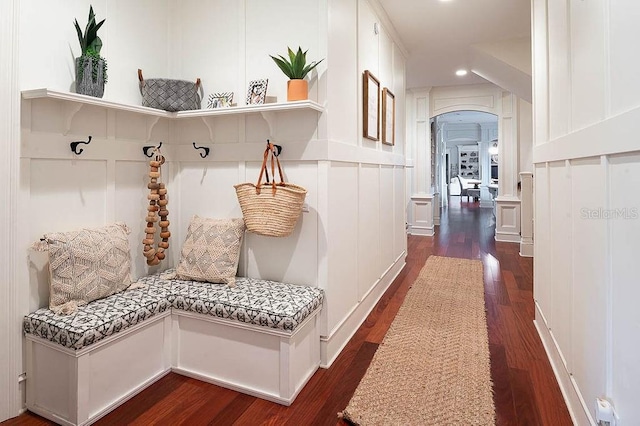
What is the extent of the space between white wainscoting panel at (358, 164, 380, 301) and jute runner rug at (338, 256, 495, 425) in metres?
0.38

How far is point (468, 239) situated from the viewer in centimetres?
660

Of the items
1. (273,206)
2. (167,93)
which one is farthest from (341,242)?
(167,93)

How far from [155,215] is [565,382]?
2.53 m

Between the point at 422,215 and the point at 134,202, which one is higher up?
the point at 134,202

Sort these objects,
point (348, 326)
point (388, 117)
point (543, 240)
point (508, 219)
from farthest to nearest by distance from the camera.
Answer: point (508, 219) → point (388, 117) → point (348, 326) → point (543, 240)

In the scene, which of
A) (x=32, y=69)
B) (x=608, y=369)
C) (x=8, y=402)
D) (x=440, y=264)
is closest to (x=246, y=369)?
(x=8, y=402)

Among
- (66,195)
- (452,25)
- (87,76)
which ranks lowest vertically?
(66,195)

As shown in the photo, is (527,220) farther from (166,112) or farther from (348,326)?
(166,112)

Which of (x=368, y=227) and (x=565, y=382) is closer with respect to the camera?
(x=565, y=382)

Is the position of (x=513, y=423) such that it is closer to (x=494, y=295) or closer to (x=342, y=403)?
(x=342, y=403)

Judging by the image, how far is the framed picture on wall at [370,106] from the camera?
2.94 meters

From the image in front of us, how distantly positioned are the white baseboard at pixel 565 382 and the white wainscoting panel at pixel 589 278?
58mm

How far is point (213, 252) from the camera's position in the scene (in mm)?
2324
